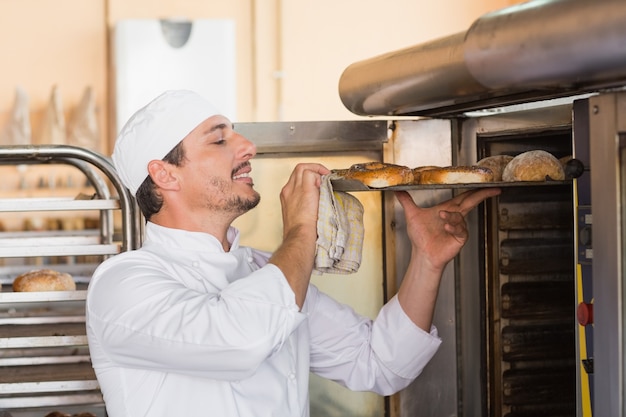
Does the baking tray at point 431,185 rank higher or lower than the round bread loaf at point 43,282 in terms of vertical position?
higher

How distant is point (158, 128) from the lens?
1574 mm

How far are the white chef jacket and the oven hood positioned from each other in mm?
426

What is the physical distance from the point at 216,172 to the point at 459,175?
46 centimetres

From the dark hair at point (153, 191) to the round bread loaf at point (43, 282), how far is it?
26.5 inches


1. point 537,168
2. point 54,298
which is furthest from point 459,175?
point 54,298

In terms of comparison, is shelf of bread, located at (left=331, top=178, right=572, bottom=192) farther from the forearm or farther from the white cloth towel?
the forearm

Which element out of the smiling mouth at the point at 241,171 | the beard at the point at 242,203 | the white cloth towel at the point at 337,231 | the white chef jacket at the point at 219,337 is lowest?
the white chef jacket at the point at 219,337

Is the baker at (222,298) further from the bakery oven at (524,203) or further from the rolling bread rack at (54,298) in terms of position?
the rolling bread rack at (54,298)

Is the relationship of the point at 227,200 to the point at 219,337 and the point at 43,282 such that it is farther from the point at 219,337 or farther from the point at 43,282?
the point at 43,282

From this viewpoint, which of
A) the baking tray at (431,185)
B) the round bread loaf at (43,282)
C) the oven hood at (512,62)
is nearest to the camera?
the oven hood at (512,62)

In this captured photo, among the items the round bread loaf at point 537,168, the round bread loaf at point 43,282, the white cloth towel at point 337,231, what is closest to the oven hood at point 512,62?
the round bread loaf at point 537,168

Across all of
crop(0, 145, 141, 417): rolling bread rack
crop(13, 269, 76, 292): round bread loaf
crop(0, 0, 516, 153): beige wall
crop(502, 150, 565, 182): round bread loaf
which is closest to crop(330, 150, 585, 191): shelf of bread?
crop(502, 150, 565, 182): round bread loaf

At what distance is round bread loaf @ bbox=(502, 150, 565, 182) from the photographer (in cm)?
139

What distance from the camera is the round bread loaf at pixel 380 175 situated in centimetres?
143
